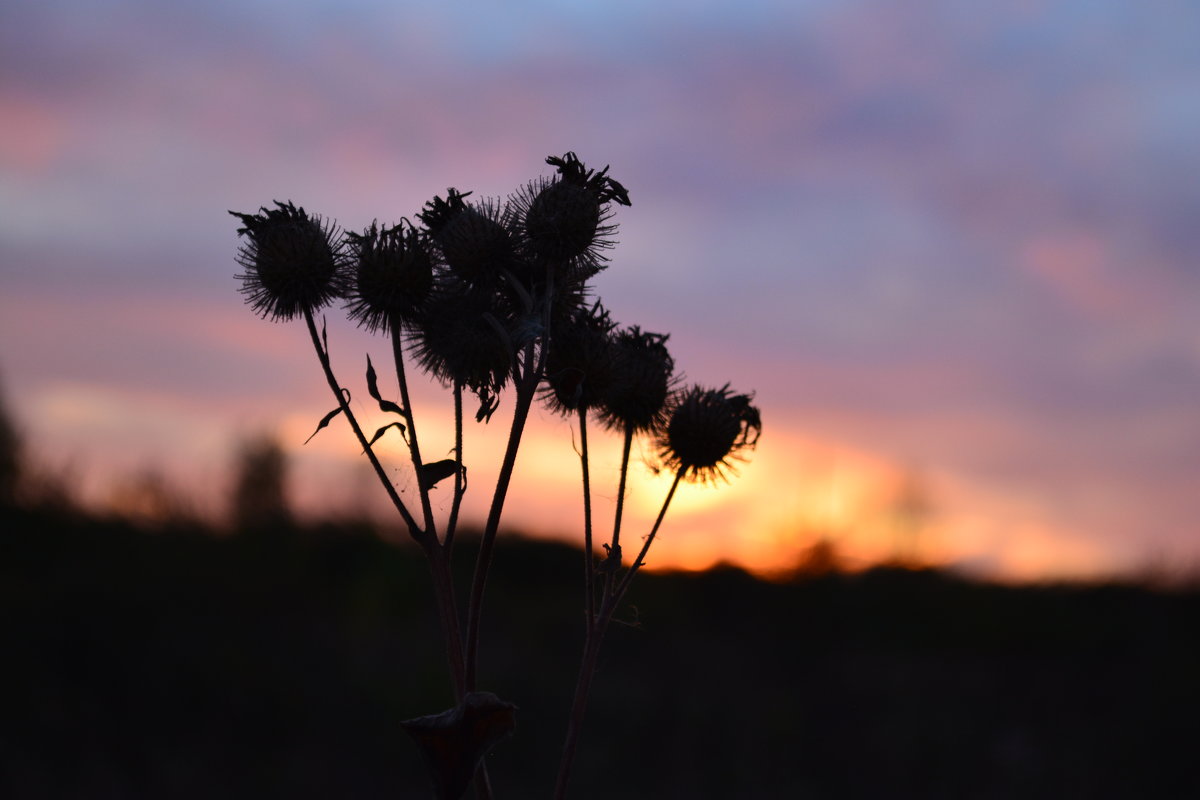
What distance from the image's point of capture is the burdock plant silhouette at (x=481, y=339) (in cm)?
231

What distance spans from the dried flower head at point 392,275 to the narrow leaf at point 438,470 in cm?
39

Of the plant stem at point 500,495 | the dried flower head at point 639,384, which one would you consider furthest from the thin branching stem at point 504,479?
the dried flower head at point 639,384

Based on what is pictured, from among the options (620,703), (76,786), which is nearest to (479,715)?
(76,786)

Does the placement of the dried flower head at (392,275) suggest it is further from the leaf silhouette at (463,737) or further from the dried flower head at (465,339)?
the leaf silhouette at (463,737)

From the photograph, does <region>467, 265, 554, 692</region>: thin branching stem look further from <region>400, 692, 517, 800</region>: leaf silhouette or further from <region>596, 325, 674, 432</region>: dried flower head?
<region>596, 325, 674, 432</region>: dried flower head

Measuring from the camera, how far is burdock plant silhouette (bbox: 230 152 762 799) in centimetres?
231

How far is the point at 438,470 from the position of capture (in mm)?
2543

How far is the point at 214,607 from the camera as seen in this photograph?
21844mm

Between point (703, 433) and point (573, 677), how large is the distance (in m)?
20.5

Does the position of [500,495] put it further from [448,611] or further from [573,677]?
[573,677]

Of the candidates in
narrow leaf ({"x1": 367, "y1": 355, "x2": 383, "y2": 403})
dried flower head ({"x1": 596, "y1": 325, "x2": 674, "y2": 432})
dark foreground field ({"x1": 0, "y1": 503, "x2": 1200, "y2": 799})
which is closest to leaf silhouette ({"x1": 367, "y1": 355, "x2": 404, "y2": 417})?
narrow leaf ({"x1": 367, "y1": 355, "x2": 383, "y2": 403})

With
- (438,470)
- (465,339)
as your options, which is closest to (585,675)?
(438,470)

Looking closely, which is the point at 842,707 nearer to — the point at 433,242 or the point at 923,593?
the point at 923,593

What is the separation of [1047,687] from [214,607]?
59.0 feet
